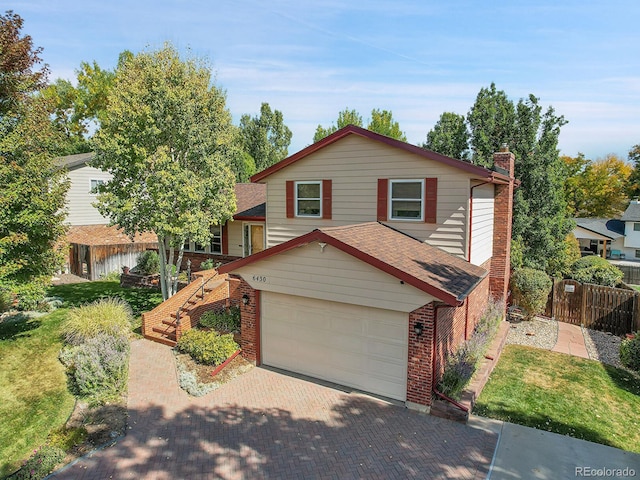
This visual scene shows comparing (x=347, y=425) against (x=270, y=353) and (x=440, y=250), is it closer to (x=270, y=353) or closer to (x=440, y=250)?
(x=270, y=353)

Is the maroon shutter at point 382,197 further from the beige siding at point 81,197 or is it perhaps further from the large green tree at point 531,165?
the beige siding at point 81,197

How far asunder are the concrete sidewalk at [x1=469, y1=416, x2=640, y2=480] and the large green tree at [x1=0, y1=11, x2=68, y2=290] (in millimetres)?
12790

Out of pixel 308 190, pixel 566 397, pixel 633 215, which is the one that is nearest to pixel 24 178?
pixel 308 190

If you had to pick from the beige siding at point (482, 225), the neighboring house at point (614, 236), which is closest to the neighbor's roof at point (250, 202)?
the beige siding at point (482, 225)

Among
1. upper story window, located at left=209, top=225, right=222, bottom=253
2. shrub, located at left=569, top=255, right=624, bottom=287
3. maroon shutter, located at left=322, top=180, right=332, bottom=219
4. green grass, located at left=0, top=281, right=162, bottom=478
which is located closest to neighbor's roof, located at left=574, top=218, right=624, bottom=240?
shrub, located at left=569, top=255, right=624, bottom=287

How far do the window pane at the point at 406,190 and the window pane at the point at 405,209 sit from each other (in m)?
0.20

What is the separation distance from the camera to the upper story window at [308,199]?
14.9 meters

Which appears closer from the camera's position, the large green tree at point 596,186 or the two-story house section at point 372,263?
the two-story house section at point 372,263

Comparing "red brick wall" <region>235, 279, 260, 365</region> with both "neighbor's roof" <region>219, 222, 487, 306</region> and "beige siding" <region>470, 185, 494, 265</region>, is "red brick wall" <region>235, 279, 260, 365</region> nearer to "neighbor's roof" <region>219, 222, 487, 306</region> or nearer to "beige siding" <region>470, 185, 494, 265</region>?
"neighbor's roof" <region>219, 222, 487, 306</region>

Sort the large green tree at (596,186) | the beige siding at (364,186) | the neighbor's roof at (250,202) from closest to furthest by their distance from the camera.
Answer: the beige siding at (364,186) < the neighbor's roof at (250,202) < the large green tree at (596,186)

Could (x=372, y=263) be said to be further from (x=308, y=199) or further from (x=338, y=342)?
(x=308, y=199)

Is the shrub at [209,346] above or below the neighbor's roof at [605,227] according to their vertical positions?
below

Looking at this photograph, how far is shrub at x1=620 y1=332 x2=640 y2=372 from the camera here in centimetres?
1253

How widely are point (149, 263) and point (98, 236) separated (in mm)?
7511
